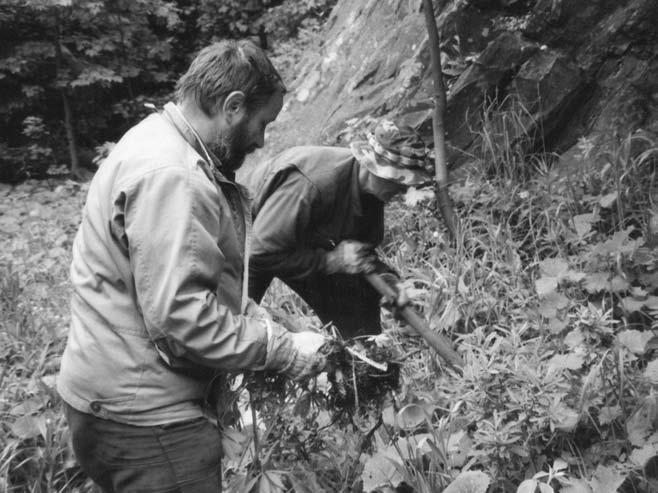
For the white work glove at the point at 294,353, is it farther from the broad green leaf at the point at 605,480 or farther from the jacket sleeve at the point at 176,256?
the broad green leaf at the point at 605,480

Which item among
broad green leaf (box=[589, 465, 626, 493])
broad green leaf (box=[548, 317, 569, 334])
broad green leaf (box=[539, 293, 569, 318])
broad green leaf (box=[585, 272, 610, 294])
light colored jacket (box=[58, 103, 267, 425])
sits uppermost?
light colored jacket (box=[58, 103, 267, 425])

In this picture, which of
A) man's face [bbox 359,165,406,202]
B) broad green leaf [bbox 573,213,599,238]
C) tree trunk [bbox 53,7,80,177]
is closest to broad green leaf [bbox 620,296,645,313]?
broad green leaf [bbox 573,213,599,238]

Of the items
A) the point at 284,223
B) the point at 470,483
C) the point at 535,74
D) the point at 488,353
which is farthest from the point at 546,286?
the point at 535,74

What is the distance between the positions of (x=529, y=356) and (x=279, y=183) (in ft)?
4.70

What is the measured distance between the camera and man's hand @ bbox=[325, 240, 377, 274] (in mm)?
3195

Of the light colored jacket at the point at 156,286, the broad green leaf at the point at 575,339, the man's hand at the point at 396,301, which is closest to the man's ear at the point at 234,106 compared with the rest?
the light colored jacket at the point at 156,286

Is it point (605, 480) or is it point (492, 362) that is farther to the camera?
point (492, 362)

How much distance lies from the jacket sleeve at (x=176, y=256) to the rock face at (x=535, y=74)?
3415mm

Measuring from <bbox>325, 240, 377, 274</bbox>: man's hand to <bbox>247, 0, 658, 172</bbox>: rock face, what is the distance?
1.94 metres

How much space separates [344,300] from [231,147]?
1.72 metres

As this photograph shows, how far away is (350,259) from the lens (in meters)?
3.20

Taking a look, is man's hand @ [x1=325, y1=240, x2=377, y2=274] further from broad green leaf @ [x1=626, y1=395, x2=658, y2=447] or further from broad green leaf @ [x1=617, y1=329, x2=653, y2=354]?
broad green leaf @ [x1=626, y1=395, x2=658, y2=447]

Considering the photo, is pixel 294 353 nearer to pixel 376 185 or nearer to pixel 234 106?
pixel 234 106

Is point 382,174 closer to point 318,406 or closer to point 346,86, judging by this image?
point 318,406
